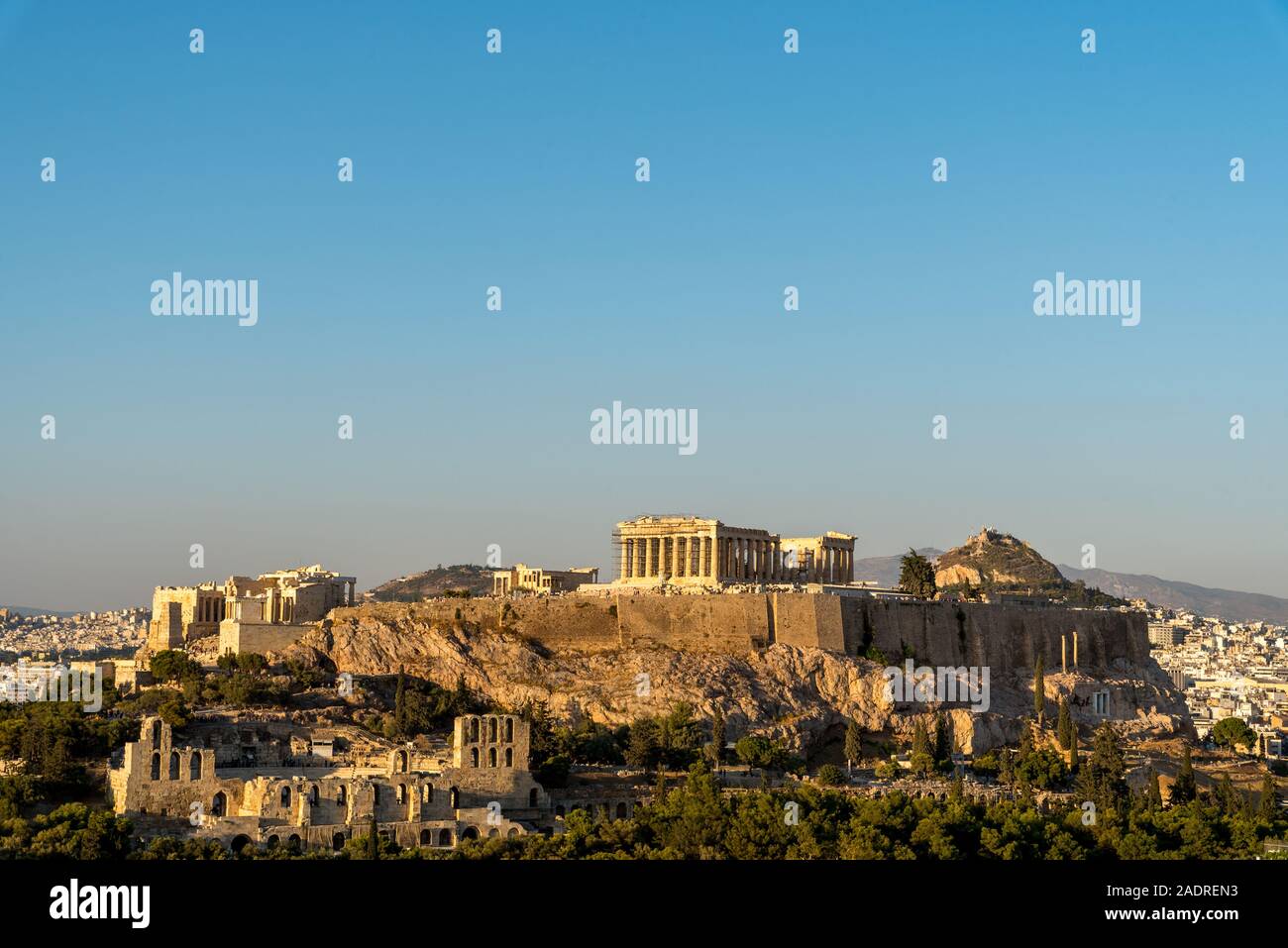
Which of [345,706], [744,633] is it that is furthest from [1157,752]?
[345,706]

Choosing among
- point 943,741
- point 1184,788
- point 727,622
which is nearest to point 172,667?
point 727,622

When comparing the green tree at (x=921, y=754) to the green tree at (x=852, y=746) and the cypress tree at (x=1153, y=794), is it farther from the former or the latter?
the cypress tree at (x=1153, y=794)

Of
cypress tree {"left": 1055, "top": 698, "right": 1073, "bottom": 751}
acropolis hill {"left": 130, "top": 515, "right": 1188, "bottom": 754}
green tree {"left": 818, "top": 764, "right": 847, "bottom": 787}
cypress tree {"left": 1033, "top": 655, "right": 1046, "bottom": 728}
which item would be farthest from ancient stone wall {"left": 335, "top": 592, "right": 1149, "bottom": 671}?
green tree {"left": 818, "top": 764, "right": 847, "bottom": 787}

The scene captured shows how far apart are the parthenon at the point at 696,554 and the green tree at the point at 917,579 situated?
14.2ft

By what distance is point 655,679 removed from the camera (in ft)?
226

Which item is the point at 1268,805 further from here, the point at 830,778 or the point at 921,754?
the point at 830,778

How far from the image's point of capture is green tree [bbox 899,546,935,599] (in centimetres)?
8462

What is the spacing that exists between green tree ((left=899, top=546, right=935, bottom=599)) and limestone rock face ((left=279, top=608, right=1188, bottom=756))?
9574 millimetres

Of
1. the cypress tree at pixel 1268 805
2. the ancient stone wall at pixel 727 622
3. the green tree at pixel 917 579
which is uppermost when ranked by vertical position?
the green tree at pixel 917 579

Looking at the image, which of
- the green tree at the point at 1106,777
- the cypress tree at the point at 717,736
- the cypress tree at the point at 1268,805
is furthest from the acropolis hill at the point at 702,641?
the cypress tree at the point at 1268,805

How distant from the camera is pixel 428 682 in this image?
6994 centimetres

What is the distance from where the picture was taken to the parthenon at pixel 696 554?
269 ft

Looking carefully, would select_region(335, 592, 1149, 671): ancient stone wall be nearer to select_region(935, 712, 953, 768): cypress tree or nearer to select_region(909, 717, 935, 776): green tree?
select_region(935, 712, 953, 768): cypress tree
